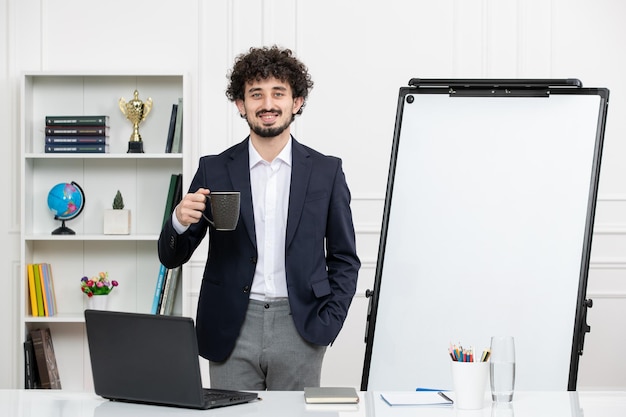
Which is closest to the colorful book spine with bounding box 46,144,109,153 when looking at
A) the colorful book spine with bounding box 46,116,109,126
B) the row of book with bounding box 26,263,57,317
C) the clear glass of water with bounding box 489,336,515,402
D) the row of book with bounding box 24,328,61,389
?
the colorful book spine with bounding box 46,116,109,126

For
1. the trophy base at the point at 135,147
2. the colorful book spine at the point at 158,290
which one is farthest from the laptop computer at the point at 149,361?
the trophy base at the point at 135,147

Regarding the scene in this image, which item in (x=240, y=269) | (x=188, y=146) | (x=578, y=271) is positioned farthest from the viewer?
(x=188, y=146)

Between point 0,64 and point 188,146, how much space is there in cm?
110

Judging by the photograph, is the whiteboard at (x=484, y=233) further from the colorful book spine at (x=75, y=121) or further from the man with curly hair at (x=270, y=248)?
the colorful book spine at (x=75, y=121)

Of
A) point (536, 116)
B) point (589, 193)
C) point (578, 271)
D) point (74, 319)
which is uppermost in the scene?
point (536, 116)

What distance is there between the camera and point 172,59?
4.26 metres

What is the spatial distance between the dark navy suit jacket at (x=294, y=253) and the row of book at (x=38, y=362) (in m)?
1.91

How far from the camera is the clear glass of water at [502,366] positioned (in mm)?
1779

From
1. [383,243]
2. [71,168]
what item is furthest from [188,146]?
[383,243]

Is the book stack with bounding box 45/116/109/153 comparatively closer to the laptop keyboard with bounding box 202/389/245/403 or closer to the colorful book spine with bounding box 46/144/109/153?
the colorful book spine with bounding box 46/144/109/153

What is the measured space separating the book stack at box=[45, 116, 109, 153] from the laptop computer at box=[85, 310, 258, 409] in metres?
2.41

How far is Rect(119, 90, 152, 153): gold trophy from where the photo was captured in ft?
13.5

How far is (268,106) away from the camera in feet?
7.92

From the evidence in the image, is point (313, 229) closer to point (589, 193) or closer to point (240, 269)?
point (240, 269)
